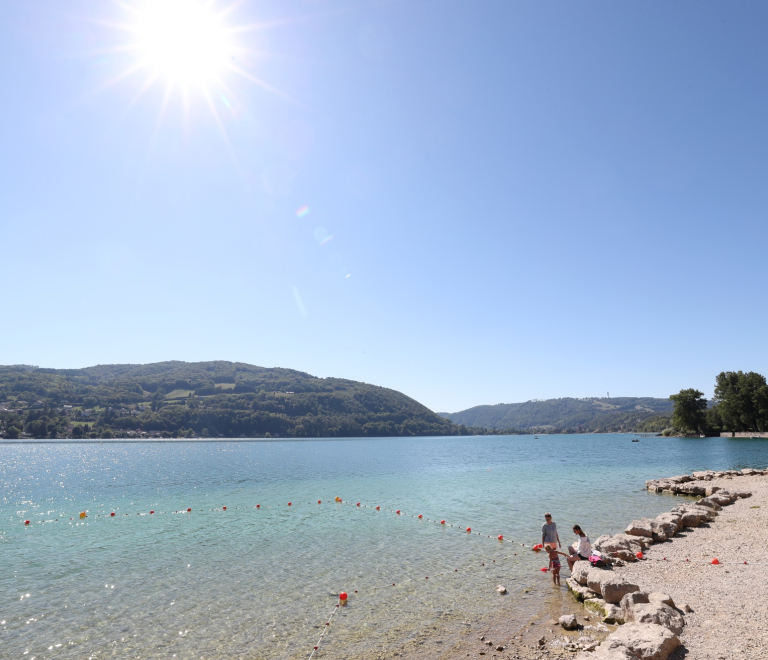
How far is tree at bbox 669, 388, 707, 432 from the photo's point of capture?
12244 cm

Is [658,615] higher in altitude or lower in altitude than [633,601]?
higher

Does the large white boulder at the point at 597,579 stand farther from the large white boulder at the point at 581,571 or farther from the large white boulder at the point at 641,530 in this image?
the large white boulder at the point at 641,530

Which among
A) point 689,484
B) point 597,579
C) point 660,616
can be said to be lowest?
point 689,484

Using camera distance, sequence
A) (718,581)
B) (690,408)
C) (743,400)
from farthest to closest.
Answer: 1. (690,408)
2. (743,400)
3. (718,581)

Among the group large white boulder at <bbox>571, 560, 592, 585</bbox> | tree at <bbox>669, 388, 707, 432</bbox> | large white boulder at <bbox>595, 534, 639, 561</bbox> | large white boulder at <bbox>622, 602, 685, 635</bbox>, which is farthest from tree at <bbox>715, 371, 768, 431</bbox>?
large white boulder at <bbox>622, 602, 685, 635</bbox>

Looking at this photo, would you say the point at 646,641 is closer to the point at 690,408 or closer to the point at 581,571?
the point at 581,571

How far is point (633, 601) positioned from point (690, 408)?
462 ft

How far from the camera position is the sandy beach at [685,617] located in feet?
27.2

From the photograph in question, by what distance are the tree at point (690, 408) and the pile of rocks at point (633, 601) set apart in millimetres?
122602

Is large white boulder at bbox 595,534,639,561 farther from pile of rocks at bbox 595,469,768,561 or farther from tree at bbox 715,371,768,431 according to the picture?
tree at bbox 715,371,768,431

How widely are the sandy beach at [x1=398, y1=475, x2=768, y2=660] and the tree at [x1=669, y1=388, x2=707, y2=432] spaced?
418 feet

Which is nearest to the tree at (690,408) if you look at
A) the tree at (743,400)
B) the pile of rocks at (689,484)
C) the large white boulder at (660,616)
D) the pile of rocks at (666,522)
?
the tree at (743,400)

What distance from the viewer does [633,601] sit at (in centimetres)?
995

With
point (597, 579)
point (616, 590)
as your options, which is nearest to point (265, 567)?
point (597, 579)
